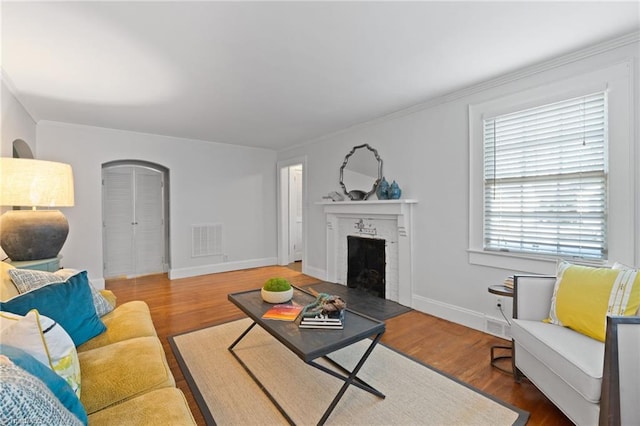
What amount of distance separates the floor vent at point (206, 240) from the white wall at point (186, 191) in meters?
0.08

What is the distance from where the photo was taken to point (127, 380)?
55.4 inches

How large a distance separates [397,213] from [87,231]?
454 centimetres

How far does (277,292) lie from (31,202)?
219cm

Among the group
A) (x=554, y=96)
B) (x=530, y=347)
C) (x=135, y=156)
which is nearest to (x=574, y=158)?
(x=554, y=96)

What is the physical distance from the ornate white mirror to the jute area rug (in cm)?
228

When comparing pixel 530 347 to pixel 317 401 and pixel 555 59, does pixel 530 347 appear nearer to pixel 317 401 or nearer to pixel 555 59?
pixel 317 401

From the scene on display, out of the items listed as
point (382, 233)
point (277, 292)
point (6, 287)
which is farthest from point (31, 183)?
point (382, 233)

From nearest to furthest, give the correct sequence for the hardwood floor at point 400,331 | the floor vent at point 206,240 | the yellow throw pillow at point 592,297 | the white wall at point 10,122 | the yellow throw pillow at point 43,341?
the yellow throw pillow at point 43,341
the yellow throw pillow at point 592,297
the hardwood floor at point 400,331
the white wall at point 10,122
the floor vent at point 206,240

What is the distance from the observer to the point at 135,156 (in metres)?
4.96

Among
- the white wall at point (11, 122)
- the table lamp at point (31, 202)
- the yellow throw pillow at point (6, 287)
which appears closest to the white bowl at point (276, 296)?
the yellow throw pillow at point (6, 287)

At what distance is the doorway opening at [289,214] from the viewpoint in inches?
252

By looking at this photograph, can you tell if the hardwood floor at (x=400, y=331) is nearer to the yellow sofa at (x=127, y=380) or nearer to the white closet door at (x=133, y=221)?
the white closet door at (x=133, y=221)

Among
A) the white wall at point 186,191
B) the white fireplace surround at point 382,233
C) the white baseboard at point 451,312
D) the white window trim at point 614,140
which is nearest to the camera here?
the white window trim at point 614,140

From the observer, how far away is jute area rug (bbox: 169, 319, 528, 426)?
1.79 metres
